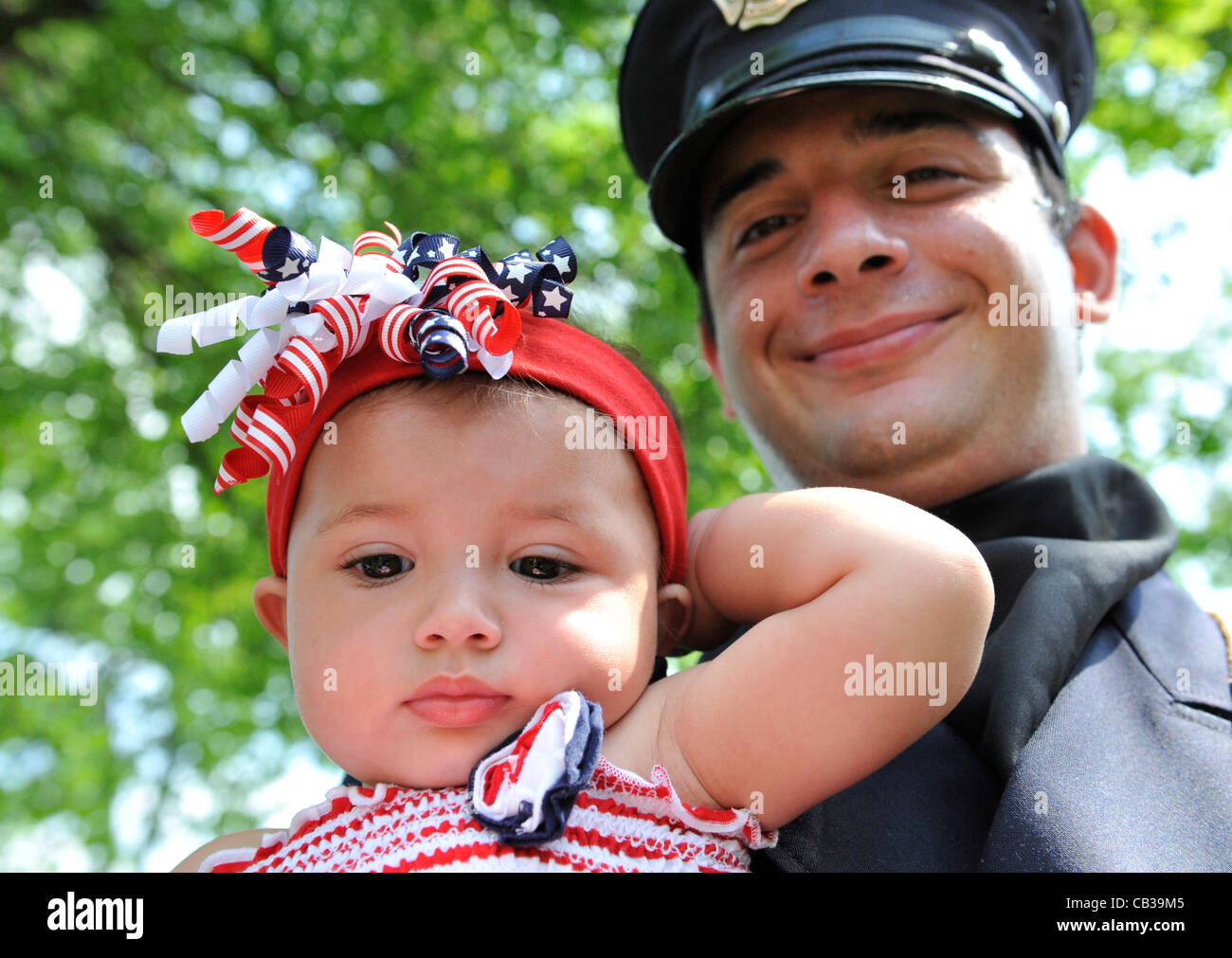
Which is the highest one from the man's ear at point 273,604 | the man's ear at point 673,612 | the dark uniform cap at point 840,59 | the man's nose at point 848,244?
the dark uniform cap at point 840,59

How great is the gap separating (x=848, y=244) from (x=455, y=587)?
1.27m

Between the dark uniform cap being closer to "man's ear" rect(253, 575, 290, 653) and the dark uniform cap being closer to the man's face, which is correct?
the man's face

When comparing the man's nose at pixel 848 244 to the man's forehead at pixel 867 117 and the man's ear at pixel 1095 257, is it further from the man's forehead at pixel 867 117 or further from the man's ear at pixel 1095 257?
the man's ear at pixel 1095 257

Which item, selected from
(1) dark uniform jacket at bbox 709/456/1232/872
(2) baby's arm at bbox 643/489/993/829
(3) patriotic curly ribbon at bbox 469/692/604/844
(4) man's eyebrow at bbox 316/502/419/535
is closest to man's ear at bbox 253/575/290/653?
(4) man's eyebrow at bbox 316/502/419/535

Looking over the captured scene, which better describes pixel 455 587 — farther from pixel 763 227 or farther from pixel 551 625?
pixel 763 227

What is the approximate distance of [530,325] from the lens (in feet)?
5.38

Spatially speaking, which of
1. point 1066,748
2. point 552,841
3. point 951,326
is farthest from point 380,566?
point 951,326

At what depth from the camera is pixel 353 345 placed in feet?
5.08

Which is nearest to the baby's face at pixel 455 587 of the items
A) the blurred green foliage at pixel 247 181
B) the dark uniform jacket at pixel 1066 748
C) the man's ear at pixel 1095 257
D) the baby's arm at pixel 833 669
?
the baby's arm at pixel 833 669

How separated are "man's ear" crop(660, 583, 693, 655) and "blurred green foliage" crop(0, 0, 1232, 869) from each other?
3731mm

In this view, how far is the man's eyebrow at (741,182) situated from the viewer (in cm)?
235

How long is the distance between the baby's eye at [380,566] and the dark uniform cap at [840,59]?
4.50 feet
